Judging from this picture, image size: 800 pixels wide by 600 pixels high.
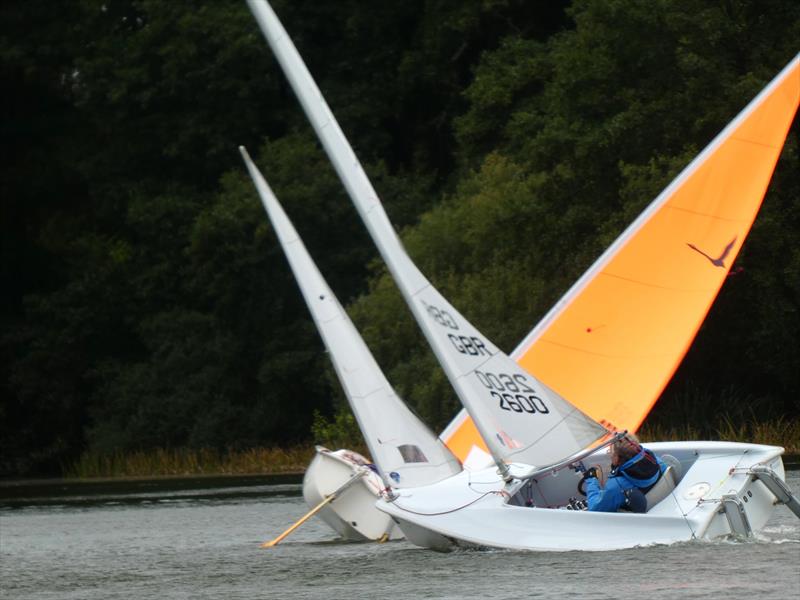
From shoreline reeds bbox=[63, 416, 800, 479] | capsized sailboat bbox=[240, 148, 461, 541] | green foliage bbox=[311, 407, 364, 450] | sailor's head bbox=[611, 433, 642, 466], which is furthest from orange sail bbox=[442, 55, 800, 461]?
green foliage bbox=[311, 407, 364, 450]

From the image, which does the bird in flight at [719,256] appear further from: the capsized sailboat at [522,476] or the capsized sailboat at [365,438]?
the capsized sailboat at [365,438]

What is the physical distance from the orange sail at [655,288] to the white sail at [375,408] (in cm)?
168

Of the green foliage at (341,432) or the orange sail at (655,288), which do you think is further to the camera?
the green foliage at (341,432)

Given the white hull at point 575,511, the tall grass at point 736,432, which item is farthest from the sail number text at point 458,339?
the tall grass at point 736,432

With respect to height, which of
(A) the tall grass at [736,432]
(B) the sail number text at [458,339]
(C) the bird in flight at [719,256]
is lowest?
(A) the tall grass at [736,432]

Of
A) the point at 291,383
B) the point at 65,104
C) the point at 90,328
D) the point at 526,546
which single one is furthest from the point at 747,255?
the point at 65,104

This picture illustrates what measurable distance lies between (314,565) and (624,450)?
376cm

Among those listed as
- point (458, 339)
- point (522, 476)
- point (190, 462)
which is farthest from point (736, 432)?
point (522, 476)

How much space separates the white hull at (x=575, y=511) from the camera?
1504 cm

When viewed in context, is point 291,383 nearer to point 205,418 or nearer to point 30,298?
point 205,418

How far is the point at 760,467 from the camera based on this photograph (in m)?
15.4

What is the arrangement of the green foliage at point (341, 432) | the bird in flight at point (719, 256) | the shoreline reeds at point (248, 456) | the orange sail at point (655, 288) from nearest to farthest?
the orange sail at point (655, 288) → the bird in flight at point (719, 256) → the shoreline reeds at point (248, 456) → the green foliage at point (341, 432)

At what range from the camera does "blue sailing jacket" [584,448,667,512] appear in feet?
49.9

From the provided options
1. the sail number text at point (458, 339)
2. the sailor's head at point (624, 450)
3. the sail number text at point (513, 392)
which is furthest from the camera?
the sail number text at point (458, 339)
